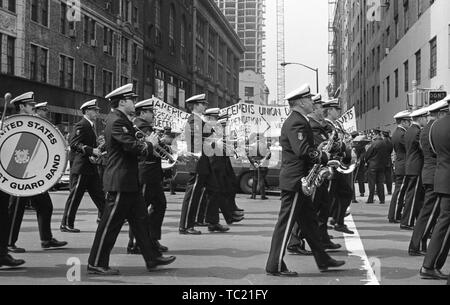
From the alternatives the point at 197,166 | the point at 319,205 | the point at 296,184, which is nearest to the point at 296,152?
the point at 296,184

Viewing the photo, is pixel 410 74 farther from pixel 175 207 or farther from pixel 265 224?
pixel 265 224

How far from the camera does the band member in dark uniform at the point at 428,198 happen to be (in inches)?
303

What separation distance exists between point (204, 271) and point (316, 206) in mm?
2241

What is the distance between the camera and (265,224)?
12008 millimetres

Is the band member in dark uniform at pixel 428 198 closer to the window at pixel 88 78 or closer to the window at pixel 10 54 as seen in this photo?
the window at pixel 10 54

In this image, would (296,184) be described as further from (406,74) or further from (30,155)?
(406,74)

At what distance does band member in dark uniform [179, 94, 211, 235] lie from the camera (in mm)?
10250

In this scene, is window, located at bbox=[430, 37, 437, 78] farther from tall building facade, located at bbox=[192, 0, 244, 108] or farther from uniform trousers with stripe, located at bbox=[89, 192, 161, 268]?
tall building facade, located at bbox=[192, 0, 244, 108]

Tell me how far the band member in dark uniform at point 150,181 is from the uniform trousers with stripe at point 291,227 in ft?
7.08

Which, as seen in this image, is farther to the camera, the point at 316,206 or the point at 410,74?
the point at 410,74

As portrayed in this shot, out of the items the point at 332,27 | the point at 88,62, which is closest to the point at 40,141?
the point at 88,62

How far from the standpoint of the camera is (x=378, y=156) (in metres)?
17.1

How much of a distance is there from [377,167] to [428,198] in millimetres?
9116

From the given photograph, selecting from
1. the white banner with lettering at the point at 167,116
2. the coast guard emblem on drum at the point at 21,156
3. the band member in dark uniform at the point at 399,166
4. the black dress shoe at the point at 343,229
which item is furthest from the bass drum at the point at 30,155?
the white banner with lettering at the point at 167,116
